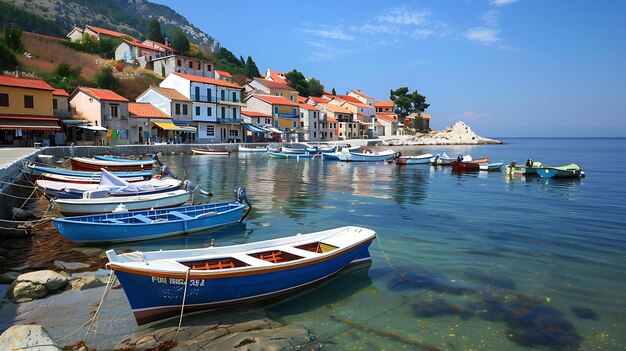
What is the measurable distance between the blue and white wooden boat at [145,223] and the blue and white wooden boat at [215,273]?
4795 millimetres

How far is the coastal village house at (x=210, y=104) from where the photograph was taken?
56906 millimetres

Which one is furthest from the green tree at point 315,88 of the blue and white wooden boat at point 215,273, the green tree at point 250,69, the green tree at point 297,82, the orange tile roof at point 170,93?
the blue and white wooden boat at point 215,273

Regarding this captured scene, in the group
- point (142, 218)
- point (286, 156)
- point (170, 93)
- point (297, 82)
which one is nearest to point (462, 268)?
point (142, 218)

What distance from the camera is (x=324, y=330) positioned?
759cm

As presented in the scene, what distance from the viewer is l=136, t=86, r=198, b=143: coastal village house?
5345cm

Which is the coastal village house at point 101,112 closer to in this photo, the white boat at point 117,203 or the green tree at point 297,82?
the white boat at point 117,203

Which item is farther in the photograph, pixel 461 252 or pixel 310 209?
pixel 310 209

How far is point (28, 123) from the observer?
3756 centimetres

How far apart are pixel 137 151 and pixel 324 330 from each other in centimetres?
4239

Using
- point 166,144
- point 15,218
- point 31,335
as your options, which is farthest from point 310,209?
point 166,144

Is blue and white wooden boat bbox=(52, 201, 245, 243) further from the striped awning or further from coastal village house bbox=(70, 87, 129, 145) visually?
the striped awning

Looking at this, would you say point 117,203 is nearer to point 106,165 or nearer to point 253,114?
point 106,165

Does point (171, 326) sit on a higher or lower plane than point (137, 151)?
lower

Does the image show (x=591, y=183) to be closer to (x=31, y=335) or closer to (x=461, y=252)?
(x=461, y=252)
